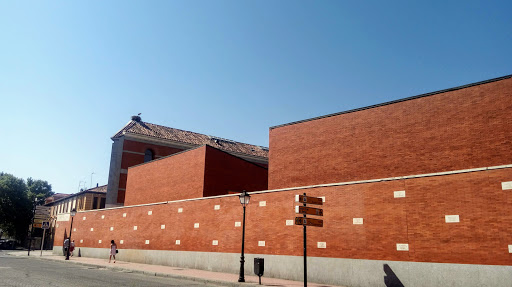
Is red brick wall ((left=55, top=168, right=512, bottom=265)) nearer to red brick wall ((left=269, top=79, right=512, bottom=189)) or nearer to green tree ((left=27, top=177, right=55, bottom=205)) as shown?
red brick wall ((left=269, top=79, right=512, bottom=189))

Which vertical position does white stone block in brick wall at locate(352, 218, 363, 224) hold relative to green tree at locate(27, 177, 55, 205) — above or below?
below

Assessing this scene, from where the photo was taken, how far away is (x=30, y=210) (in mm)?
59531

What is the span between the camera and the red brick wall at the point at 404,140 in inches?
631

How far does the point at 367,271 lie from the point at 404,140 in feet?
22.2

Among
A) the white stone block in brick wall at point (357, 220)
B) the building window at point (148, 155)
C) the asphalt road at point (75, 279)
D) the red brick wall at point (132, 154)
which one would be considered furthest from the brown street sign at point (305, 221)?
the building window at point (148, 155)

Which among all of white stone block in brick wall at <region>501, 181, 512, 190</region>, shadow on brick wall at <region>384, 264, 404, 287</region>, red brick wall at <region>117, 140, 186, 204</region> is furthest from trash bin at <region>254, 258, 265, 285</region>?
red brick wall at <region>117, 140, 186, 204</region>

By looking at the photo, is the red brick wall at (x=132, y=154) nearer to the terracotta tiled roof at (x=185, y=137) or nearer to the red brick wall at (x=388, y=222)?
the terracotta tiled roof at (x=185, y=137)

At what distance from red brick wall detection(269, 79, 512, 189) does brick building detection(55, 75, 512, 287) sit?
0.16 ft

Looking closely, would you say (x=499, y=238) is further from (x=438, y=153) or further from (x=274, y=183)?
(x=274, y=183)

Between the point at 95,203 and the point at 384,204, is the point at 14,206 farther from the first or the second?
the point at 384,204

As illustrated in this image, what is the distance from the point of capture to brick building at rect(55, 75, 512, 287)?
12703mm

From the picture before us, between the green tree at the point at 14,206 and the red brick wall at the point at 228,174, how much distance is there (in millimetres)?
46234

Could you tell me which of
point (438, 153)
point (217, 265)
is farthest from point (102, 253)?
point (438, 153)

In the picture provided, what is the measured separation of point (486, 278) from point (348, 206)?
545cm
